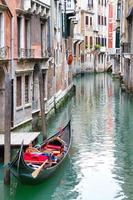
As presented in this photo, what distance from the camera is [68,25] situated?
27188 millimetres

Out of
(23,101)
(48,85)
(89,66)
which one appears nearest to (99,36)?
(89,66)

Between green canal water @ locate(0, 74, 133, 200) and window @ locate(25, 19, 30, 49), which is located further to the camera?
window @ locate(25, 19, 30, 49)

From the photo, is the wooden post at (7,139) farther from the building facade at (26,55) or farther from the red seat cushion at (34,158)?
the red seat cushion at (34,158)

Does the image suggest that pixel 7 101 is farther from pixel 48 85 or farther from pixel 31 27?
pixel 48 85

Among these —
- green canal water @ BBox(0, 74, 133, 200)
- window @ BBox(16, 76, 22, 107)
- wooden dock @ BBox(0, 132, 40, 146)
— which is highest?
window @ BBox(16, 76, 22, 107)

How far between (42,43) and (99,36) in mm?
33359

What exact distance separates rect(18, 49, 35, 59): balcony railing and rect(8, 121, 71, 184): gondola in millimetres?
2775

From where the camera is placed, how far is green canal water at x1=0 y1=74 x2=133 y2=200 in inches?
381

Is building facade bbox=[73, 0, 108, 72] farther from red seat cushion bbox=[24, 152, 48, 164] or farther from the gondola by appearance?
red seat cushion bbox=[24, 152, 48, 164]

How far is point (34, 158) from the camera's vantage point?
414 inches

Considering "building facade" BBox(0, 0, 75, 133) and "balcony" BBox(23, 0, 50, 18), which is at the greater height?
"balcony" BBox(23, 0, 50, 18)

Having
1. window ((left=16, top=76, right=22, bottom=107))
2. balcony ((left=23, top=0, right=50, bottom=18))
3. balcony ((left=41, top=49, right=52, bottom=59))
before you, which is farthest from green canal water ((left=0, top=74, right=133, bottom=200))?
balcony ((left=23, top=0, right=50, bottom=18))

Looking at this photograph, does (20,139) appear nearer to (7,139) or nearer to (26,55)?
(7,139)

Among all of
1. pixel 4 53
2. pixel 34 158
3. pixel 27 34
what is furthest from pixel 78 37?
pixel 34 158
